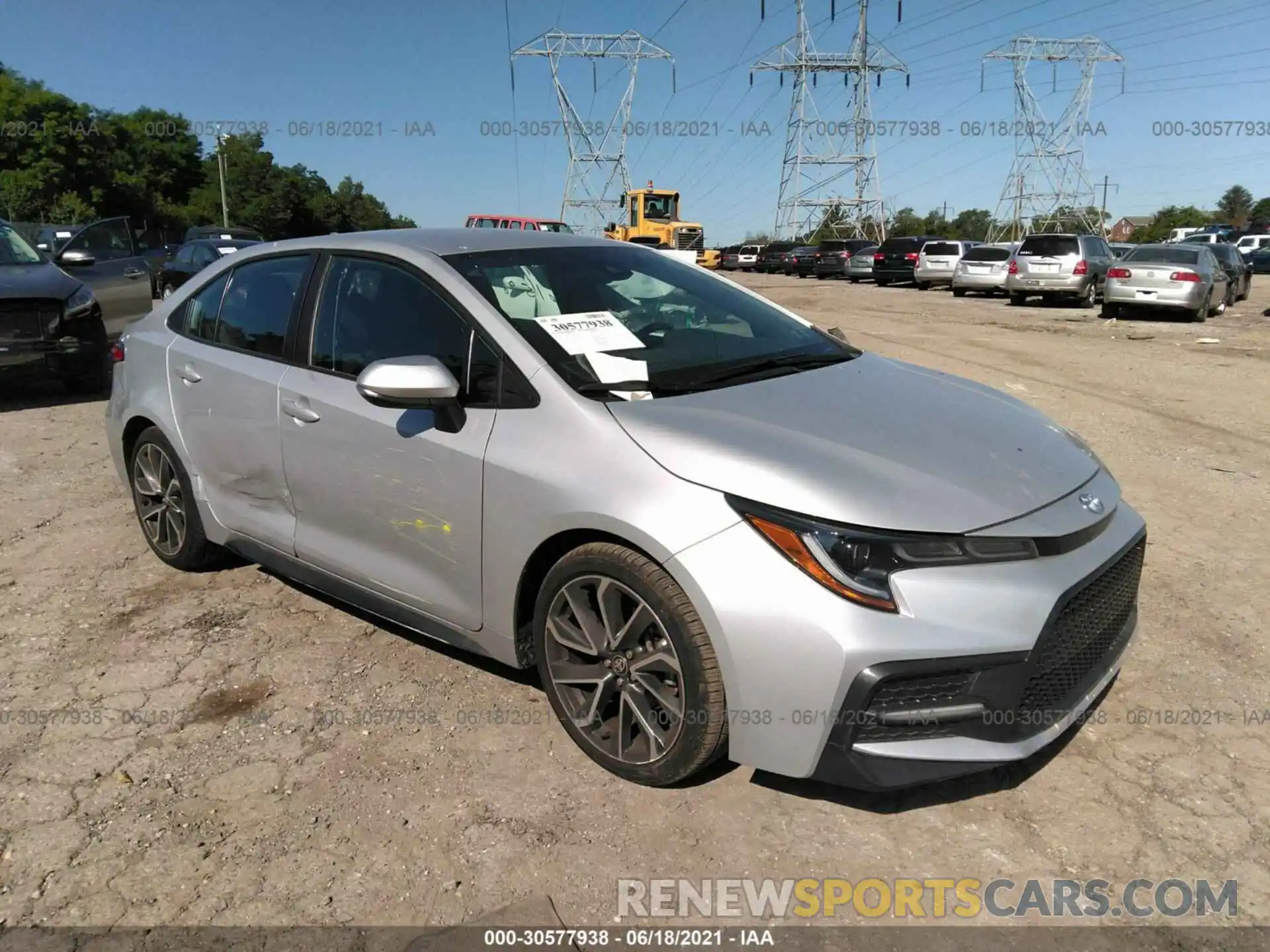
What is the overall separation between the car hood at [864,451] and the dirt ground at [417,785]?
917 mm

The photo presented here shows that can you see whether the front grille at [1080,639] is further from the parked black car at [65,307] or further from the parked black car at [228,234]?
the parked black car at [228,234]

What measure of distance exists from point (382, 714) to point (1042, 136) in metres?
67.2

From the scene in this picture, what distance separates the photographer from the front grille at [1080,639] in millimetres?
2473

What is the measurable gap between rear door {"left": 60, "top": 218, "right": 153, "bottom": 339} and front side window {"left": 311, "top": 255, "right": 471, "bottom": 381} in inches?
275

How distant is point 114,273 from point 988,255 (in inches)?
837

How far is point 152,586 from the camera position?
4.40m

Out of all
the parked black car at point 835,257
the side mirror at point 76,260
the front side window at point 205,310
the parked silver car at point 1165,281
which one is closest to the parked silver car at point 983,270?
the parked silver car at point 1165,281

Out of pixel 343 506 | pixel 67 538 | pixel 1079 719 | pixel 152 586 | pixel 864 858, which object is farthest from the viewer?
pixel 67 538

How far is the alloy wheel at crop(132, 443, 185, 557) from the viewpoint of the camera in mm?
4367

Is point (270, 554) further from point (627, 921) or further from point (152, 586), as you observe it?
point (627, 921)

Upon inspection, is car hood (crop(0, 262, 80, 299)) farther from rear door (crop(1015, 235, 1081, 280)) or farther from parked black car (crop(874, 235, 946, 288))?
parked black car (crop(874, 235, 946, 288))

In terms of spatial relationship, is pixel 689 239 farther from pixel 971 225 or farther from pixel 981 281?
pixel 971 225

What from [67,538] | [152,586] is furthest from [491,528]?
[67,538]

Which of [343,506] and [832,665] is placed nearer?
[832,665]
